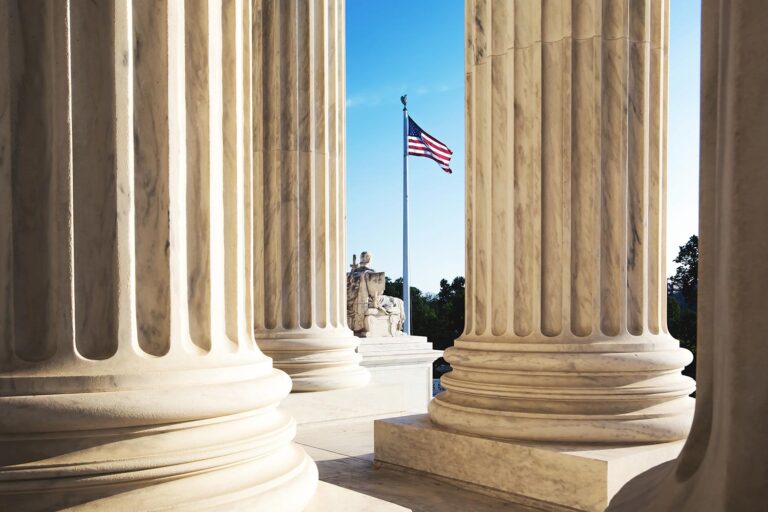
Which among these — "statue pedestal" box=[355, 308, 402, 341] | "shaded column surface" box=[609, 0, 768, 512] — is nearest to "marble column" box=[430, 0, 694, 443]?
"shaded column surface" box=[609, 0, 768, 512]

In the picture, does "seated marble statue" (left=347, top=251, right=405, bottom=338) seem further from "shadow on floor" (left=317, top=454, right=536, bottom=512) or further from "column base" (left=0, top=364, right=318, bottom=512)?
"column base" (left=0, top=364, right=318, bottom=512)

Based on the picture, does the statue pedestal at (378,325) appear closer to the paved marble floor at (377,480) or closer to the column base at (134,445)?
the paved marble floor at (377,480)

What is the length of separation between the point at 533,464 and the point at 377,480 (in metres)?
11.9

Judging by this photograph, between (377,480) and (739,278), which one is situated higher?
(739,278)

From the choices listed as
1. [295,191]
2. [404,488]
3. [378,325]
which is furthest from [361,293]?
[404,488]

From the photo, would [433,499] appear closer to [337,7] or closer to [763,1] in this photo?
[763,1]

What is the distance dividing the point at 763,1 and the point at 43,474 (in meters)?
24.2

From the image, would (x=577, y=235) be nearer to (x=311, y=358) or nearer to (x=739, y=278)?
(x=739, y=278)

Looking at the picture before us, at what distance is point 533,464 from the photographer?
44.0 m

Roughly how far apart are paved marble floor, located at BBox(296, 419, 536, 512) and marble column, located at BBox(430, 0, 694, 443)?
435 cm

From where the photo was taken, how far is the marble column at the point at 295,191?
7794 centimetres

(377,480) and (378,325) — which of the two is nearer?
(377,480)

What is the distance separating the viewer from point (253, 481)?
27.2 meters

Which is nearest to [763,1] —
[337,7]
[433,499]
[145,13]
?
[145,13]
